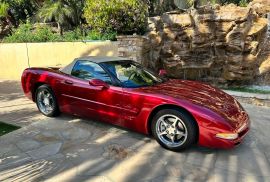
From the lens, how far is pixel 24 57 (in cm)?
1134

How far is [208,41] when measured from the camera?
11273 mm

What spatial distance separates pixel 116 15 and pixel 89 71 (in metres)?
4.37

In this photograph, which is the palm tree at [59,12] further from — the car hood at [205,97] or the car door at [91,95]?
the car hood at [205,97]

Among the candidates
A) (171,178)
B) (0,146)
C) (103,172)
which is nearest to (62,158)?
(103,172)

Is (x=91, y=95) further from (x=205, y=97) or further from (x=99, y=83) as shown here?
(x=205, y=97)

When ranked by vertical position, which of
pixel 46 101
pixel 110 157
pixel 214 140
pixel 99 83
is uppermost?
pixel 99 83

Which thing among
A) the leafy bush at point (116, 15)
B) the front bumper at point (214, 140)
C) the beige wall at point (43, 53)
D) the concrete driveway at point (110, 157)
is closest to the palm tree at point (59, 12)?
the beige wall at point (43, 53)

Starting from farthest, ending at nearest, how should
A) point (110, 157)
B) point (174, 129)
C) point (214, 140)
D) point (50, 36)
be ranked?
1. point (50, 36)
2. point (174, 129)
3. point (110, 157)
4. point (214, 140)

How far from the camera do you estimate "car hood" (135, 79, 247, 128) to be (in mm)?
4516

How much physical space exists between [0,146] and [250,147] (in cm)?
392

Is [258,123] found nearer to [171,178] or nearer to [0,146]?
[171,178]

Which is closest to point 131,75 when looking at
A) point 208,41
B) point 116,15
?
point 116,15

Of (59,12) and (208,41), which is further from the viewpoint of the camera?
(59,12)

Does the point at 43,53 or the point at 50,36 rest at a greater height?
the point at 50,36
